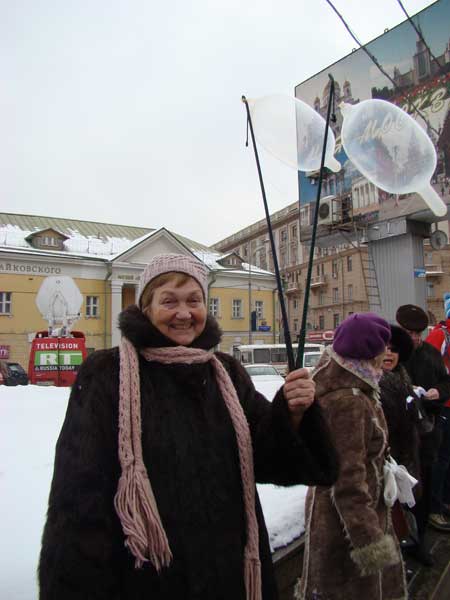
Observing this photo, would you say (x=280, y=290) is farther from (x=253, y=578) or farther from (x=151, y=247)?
(x=151, y=247)

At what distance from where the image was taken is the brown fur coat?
6.45 ft

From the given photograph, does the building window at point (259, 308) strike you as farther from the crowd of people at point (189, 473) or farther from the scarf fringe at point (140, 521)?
the scarf fringe at point (140, 521)

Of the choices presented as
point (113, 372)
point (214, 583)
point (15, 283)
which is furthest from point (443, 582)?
point (15, 283)

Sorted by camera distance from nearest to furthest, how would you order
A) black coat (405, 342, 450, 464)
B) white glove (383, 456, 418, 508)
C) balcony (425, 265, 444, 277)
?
white glove (383, 456, 418, 508) < black coat (405, 342, 450, 464) < balcony (425, 265, 444, 277)

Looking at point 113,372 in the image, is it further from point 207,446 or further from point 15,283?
point 15,283

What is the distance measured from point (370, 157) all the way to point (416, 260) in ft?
17.1

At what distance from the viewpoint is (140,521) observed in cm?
131

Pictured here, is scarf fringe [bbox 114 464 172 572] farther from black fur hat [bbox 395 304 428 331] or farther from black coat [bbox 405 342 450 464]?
black fur hat [bbox 395 304 428 331]

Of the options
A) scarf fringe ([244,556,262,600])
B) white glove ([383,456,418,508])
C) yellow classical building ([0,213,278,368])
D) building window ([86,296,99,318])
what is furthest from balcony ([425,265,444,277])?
scarf fringe ([244,556,262,600])

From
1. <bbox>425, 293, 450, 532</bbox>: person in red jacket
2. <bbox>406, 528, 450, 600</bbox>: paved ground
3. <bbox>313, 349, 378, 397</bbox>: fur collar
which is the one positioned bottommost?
<bbox>406, 528, 450, 600</bbox>: paved ground

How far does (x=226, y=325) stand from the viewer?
36.1m

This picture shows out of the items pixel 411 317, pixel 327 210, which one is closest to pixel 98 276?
pixel 327 210

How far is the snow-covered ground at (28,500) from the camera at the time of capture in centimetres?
195

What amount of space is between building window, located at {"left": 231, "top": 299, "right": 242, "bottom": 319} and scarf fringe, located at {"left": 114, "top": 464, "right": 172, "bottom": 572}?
35.4 meters
